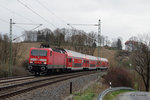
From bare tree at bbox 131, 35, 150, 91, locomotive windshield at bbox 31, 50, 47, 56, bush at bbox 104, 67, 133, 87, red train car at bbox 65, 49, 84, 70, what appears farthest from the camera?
bare tree at bbox 131, 35, 150, 91

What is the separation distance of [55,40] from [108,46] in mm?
66923

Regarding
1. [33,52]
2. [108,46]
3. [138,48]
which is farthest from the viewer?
[108,46]

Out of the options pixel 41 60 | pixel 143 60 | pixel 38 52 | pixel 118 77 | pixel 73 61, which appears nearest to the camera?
pixel 41 60

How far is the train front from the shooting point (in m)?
23.8

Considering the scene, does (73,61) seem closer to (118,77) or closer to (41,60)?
(118,77)

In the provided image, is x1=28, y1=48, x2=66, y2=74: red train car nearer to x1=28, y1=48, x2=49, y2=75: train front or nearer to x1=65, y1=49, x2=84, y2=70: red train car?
x1=28, y1=48, x2=49, y2=75: train front

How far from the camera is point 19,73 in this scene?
1198 inches

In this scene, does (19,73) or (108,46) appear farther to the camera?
(108,46)

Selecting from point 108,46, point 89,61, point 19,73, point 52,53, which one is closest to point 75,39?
point 89,61

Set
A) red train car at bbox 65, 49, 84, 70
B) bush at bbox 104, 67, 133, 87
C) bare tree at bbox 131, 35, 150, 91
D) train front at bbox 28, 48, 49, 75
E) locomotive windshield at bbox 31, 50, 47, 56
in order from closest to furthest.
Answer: train front at bbox 28, 48, 49, 75
locomotive windshield at bbox 31, 50, 47, 56
red train car at bbox 65, 49, 84, 70
bush at bbox 104, 67, 133, 87
bare tree at bbox 131, 35, 150, 91

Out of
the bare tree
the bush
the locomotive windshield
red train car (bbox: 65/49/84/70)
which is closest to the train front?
the locomotive windshield

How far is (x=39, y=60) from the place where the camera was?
24.2m

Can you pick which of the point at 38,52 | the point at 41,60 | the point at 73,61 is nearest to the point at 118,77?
the point at 73,61

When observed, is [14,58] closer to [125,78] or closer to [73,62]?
[73,62]
